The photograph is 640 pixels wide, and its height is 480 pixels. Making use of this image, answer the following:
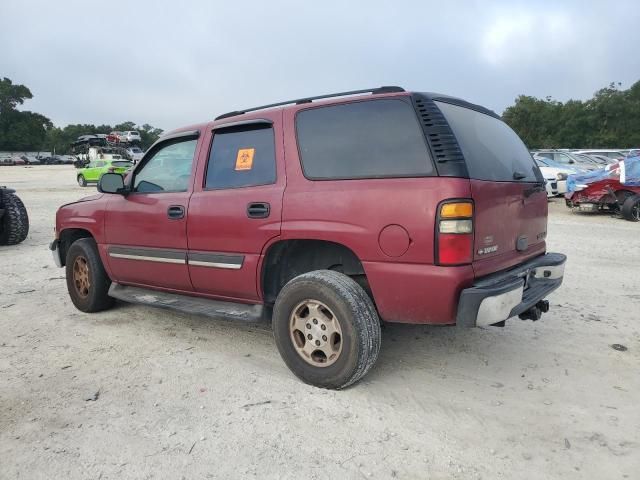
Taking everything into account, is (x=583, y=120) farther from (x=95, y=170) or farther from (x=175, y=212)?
(x=175, y=212)

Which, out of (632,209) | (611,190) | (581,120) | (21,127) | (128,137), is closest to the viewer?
(632,209)

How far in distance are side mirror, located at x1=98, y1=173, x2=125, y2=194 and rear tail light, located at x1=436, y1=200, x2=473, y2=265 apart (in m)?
2.91

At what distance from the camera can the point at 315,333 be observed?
10.4 feet

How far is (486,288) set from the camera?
9.04 feet

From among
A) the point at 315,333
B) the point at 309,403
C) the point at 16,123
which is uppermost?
the point at 16,123

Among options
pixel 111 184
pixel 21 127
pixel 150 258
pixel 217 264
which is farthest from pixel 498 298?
pixel 21 127

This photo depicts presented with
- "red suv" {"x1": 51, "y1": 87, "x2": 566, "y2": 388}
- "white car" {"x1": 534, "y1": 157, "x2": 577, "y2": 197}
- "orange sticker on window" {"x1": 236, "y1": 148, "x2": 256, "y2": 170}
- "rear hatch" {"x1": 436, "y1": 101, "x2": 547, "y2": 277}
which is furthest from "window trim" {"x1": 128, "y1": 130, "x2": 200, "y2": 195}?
"white car" {"x1": 534, "y1": 157, "x2": 577, "y2": 197}

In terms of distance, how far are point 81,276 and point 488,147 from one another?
399 centimetres

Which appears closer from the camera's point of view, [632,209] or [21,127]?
[632,209]

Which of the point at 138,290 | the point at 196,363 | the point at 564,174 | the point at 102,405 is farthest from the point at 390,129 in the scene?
the point at 564,174

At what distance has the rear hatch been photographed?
2.88 m

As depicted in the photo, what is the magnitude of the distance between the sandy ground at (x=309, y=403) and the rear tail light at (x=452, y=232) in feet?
3.05

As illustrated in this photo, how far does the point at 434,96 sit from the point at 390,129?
0.37 metres

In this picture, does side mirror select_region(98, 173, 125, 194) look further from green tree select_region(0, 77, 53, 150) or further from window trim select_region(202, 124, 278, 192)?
green tree select_region(0, 77, 53, 150)
